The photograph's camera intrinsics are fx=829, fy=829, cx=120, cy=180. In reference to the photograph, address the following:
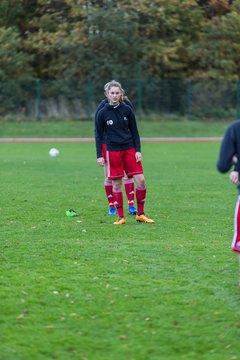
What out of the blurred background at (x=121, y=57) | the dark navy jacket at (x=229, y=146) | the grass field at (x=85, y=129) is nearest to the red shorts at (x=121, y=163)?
the dark navy jacket at (x=229, y=146)

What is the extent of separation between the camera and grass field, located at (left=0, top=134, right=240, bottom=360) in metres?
5.98

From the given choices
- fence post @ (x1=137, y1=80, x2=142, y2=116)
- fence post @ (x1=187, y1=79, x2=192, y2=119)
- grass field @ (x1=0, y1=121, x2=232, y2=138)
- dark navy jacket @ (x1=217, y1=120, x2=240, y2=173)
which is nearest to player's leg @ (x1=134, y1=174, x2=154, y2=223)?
dark navy jacket @ (x1=217, y1=120, x2=240, y2=173)

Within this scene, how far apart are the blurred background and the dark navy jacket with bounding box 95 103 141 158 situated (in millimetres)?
30705

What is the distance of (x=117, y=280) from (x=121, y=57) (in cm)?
3714

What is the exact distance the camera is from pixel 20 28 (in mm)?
46562

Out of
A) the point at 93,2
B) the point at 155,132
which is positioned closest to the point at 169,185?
the point at 155,132

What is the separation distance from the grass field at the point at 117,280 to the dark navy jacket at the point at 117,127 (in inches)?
43.3

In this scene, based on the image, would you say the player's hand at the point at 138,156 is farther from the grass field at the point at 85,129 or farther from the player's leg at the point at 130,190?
the grass field at the point at 85,129

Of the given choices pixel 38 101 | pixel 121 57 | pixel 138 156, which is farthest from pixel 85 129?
pixel 138 156

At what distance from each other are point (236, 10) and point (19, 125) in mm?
13524

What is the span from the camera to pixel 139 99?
1661 inches

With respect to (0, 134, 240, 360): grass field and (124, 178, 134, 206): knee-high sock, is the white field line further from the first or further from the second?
(124, 178, 134, 206): knee-high sock

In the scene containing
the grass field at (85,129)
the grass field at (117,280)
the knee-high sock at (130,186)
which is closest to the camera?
the grass field at (117,280)

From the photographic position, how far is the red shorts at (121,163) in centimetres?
1141
